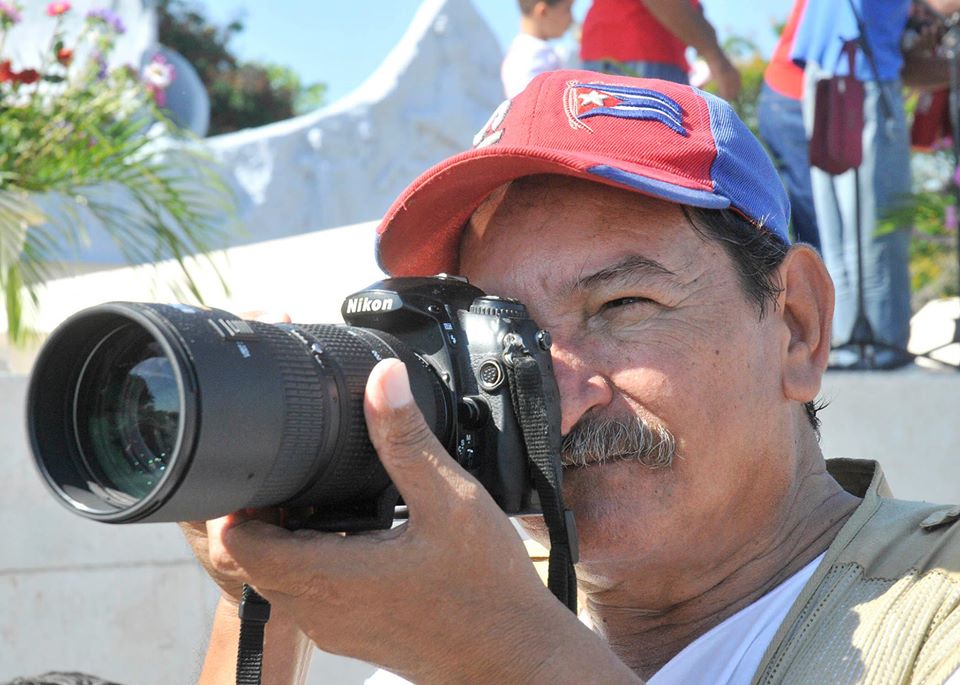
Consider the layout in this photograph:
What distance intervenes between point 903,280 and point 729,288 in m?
2.42

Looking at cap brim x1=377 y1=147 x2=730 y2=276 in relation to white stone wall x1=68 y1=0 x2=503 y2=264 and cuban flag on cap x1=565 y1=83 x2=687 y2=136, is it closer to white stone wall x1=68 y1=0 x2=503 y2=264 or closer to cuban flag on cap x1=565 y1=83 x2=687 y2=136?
cuban flag on cap x1=565 y1=83 x2=687 y2=136

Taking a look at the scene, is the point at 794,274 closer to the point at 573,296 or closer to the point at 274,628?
the point at 573,296

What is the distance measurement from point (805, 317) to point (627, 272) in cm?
25

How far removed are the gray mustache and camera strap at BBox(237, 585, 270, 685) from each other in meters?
0.35

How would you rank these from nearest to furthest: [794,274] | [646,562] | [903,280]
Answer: [646,562] → [794,274] → [903,280]

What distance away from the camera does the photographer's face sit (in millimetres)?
1369

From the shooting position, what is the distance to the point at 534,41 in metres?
3.72

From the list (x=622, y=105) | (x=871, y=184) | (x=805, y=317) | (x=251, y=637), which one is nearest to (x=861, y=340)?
(x=871, y=184)

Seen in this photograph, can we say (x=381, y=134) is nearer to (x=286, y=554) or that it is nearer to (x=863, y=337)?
(x=863, y=337)

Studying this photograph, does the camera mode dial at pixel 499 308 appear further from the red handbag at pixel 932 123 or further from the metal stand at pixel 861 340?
the red handbag at pixel 932 123

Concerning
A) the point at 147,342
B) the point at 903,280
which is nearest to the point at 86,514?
the point at 147,342

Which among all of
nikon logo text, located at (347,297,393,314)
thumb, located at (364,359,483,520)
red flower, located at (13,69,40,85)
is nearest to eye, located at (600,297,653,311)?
nikon logo text, located at (347,297,393,314)

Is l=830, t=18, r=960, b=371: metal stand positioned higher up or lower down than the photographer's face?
lower down

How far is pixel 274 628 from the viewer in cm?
154
